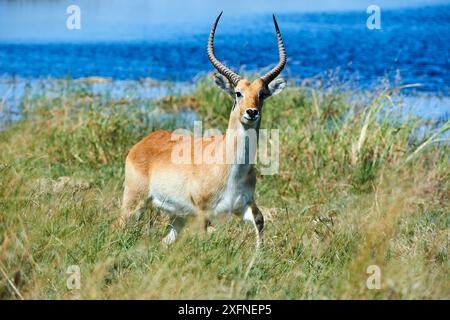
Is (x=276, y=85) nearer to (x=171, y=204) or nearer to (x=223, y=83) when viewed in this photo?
(x=223, y=83)

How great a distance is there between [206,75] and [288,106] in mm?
2507

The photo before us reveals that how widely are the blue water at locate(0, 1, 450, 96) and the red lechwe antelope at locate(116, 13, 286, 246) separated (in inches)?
325

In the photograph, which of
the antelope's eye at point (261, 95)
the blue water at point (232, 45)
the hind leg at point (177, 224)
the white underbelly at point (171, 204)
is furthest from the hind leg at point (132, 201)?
the blue water at point (232, 45)

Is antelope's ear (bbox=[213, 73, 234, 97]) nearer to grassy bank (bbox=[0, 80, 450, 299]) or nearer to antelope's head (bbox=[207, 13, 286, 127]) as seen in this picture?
antelope's head (bbox=[207, 13, 286, 127])

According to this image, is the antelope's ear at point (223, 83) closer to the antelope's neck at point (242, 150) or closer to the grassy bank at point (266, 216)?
the antelope's neck at point (242, 150)

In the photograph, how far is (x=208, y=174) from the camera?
7.14 m

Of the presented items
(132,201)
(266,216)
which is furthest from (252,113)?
(266,216)

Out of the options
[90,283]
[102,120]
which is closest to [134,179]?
[90,283]

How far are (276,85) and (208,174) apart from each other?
1157mm

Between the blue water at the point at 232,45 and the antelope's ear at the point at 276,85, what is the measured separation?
8.12 m

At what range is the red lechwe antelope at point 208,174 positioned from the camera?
274 inches

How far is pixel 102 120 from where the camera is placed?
1120cm

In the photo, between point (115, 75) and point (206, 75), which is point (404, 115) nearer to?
point (206, 75)

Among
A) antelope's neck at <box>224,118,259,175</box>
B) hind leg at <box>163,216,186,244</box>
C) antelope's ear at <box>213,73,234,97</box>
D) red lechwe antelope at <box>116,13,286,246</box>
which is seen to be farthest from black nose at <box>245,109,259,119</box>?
hind leg at <box>163,216,186,244</box>
